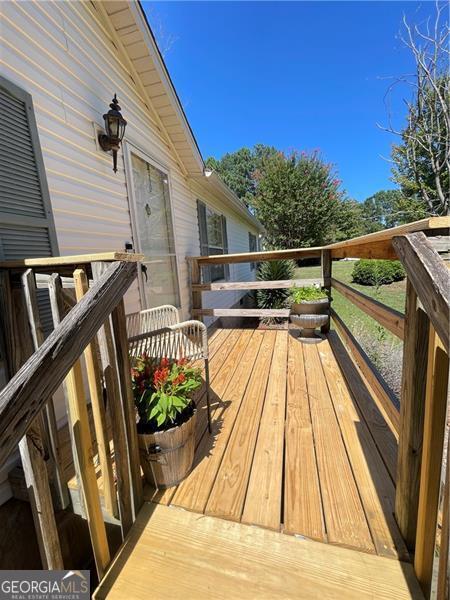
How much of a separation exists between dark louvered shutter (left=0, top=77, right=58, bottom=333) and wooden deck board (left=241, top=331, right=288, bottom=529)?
65.6 inches

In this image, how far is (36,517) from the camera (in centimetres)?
110

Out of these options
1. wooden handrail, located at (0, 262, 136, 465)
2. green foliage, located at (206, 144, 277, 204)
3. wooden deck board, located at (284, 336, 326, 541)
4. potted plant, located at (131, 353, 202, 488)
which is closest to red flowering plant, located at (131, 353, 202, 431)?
potted plant, located at (131, 353, 202, 488)

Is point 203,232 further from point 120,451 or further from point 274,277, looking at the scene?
point 120,451

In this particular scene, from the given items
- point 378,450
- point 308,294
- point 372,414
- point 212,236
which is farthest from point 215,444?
point 212,236

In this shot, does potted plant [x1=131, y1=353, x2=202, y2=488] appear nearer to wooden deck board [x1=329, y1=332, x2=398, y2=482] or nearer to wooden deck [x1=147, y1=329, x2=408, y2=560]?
wooden deck [x1=147, y1=329, x2=408, y2=560]

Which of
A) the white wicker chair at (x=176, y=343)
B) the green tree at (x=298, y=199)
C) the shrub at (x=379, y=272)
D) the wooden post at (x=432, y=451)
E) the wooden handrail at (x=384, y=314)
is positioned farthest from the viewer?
the green tree at (x=298, y=199)

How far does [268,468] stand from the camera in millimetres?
1565

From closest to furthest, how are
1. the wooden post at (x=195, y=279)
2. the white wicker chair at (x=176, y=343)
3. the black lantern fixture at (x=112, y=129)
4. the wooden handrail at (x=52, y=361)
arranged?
1. the wooden handrail at (x=52, y=361)
2. the white wicker chair at (x=176, y=343)
3. the black lantern fixture at (x=112, y=129)
4. the wooden post at (x=195, y=279)

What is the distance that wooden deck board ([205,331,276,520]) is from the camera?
135cm

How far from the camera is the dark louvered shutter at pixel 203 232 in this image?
17.8 feet

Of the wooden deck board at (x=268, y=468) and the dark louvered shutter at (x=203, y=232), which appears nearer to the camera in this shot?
the wooden deck board at (x=268, y=468)

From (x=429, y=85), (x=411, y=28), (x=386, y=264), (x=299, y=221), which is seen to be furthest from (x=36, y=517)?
(x=299, y=221)

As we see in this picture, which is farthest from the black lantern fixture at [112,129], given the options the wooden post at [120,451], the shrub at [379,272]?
the shrub at [379,272]

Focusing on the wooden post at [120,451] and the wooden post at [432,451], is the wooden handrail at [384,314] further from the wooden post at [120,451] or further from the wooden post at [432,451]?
the wooden post at [120,451]
